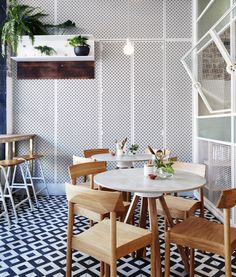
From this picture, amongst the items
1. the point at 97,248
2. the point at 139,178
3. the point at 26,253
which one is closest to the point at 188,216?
the point at 139,178

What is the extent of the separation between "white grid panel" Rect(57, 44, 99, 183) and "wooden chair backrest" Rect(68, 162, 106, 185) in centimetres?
209

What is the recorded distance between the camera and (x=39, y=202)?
4426 millimetres

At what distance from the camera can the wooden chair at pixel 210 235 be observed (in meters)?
1.64

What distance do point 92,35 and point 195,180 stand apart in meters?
3.43

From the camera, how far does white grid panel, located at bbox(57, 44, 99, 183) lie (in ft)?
15.9

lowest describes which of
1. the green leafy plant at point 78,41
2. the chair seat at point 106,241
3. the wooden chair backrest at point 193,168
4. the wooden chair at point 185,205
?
the chair seat at point 106,241

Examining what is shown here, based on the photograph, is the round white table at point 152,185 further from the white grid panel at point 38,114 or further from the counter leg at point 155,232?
the white grid panel at point 38,114

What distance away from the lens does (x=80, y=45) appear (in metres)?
4.52

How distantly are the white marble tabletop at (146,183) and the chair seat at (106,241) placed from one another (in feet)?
Answer: 0.95

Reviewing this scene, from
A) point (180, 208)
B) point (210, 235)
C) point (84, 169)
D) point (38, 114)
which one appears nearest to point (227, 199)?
point (210, 235)

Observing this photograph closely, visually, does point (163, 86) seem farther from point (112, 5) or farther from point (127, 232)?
point (127, 232)

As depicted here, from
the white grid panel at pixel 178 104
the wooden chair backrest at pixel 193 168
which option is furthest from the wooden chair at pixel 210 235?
the white grid panel at pixel 178 104

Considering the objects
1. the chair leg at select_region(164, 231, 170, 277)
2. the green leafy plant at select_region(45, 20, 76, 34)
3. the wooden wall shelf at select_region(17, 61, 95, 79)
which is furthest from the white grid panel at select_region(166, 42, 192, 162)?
the chair leg at select_region(164, 231, 170, 277)

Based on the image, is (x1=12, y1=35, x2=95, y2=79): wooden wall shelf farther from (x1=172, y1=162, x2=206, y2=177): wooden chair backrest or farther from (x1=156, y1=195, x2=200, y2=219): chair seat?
(x1=156, y1=195, x2=200, y2=219): chair seat
